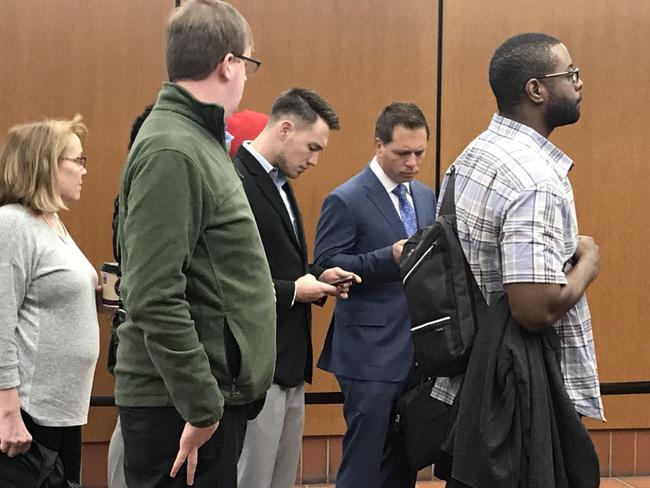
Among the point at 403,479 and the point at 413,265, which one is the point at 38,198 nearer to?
the point at 413,265

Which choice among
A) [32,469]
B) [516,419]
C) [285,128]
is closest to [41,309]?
[32,469]

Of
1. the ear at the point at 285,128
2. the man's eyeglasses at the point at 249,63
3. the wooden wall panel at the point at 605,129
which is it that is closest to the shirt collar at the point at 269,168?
the ear at the point at 285,128

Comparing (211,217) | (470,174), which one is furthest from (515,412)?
(211,217)

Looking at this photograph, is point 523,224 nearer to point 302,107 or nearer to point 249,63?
point 249,63

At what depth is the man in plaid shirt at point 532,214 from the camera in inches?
86.0

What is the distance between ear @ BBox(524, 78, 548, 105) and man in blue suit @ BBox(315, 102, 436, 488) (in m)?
1.10

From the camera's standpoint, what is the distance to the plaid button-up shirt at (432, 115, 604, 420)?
2189 mm

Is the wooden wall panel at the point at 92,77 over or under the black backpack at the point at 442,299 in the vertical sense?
over

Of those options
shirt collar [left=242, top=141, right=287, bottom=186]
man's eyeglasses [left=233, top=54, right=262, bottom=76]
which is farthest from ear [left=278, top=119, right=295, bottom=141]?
man's eyeglasses [left=233, top=54, right=262, bottom=76]

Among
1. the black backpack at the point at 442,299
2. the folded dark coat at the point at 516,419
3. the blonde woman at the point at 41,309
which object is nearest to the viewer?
the folded dark coat at the point at 516,419

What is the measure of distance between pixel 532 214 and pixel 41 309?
138 cm

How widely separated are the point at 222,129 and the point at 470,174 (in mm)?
650

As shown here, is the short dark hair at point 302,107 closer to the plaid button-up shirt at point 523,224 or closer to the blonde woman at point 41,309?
the blonde woman at point 41,309

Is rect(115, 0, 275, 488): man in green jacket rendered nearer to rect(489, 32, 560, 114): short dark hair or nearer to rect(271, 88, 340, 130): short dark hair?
rect(489, 32, 560, 114): short dark hair
